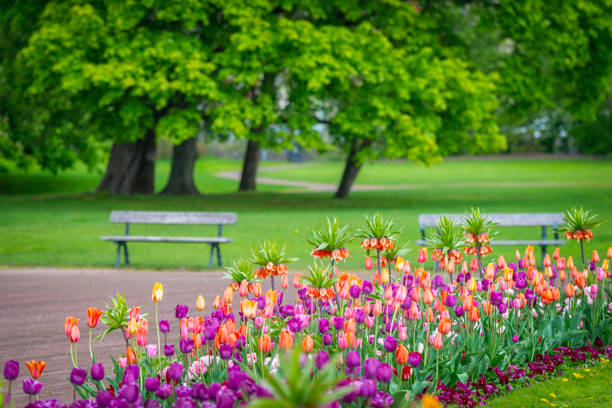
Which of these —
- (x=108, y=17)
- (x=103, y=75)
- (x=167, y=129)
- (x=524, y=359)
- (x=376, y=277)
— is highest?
(x=108, y=17)

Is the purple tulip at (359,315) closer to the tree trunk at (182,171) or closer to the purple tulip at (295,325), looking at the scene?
the purple tulip at (295,325)

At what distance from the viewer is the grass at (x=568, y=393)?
4.89 meters

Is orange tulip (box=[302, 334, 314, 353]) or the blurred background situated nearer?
orange tulip (box=[302, 334, 314, 353])

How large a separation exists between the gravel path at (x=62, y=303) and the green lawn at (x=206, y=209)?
144 cm

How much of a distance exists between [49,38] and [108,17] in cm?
176

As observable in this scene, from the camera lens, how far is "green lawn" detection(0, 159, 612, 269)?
1432cm

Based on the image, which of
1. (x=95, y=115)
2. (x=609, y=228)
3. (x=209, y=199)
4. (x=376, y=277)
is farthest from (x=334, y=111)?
(x=376, y=277)

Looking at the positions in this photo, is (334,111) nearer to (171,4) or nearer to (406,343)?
(171,4)

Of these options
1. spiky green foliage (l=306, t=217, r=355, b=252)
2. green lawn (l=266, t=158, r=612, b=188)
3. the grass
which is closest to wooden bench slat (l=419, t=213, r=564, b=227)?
the grass

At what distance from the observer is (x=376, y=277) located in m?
5.46

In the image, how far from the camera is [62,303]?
880cm

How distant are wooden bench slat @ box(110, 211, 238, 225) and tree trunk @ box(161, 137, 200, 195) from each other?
15.2 metres

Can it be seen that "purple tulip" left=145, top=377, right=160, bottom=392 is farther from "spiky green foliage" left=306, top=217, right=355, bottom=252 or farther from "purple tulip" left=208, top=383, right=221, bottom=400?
"spiky green foliage" left=306, top=217, right=355, bottom=252

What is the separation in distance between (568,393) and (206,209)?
57.0ft
